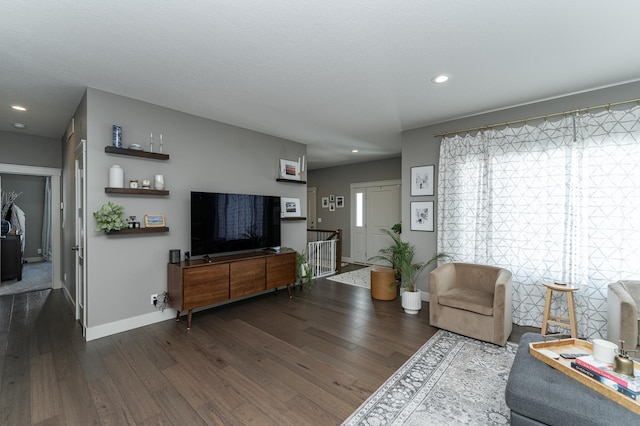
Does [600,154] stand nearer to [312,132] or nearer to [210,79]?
[312,132]

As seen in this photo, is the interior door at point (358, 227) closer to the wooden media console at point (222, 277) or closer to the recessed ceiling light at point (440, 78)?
the wooden media console at point (222, 277)

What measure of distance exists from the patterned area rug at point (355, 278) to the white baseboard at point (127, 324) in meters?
3.05

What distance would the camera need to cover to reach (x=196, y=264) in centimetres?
340

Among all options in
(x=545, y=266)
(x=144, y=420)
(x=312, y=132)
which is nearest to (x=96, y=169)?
(x=144, y=420)

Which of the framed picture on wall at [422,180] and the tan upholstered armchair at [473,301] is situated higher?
the framed picture on wall at [422,180]

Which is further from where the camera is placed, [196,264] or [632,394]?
[196,264]

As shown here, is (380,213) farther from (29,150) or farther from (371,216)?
(29,150)

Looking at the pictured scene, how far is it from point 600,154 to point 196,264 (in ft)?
15.5

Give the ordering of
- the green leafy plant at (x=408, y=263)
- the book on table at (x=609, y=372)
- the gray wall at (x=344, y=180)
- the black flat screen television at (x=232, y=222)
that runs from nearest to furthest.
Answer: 1. the book on table at (x=609, y=372)
2. the black flat screen television at (x=232, y=222)
3. the green leafy plant at (x=408, y=263)
4. the gray wall at (x=344, y=180)

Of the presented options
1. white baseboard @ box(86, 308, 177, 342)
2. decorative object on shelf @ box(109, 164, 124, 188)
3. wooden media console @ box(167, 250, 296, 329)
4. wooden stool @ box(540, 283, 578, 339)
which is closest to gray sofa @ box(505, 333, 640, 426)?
wooden stool @ box(540, 283, 578, 339)

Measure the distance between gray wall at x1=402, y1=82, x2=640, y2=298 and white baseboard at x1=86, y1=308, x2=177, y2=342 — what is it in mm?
3637

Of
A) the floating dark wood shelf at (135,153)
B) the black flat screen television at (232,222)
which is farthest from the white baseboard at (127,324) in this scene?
the floating dark wood shelf at (135,153)

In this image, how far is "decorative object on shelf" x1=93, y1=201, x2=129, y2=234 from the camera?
2934 millimetres

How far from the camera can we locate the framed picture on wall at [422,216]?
167 inches
